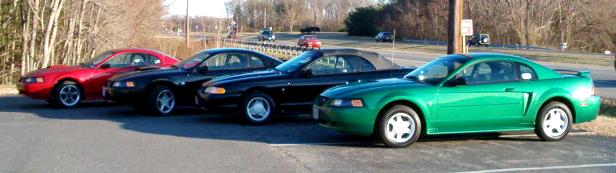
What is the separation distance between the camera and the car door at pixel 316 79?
1220cm

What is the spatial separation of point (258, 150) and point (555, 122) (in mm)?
4103

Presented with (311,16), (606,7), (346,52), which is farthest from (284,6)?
(346,52)

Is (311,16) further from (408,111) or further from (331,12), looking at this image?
(408,111)

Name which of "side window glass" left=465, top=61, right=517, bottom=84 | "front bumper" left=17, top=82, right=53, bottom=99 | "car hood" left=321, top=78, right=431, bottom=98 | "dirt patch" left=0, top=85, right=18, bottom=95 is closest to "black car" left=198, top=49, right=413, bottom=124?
"car hood" left=321, top=78, right=431, bottom=98

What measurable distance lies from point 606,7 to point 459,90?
5619 centimetres

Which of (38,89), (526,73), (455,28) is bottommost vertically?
(38,89)

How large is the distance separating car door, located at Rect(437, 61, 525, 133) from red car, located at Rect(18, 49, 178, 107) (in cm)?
793

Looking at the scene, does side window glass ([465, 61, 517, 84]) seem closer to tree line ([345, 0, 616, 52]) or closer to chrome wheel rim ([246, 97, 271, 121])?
chrome wheel rim ([246, 97, 271, 121])

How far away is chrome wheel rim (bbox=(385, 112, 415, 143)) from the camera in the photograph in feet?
30.7

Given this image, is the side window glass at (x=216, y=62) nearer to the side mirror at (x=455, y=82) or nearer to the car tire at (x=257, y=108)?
the car tire at (x=257, y=108)

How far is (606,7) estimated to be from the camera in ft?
199

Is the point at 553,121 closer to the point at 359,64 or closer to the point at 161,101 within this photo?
the point at 359,64

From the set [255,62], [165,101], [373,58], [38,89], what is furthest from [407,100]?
[38,89]

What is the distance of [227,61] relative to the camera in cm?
1400
